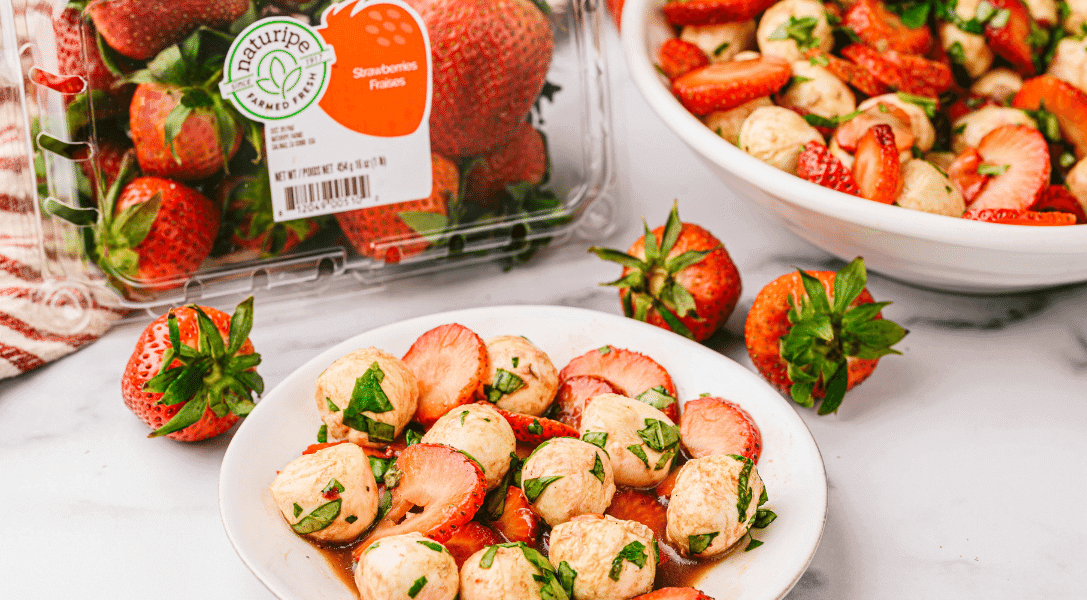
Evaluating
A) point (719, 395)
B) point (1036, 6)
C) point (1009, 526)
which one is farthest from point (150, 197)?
point (1036, 6)

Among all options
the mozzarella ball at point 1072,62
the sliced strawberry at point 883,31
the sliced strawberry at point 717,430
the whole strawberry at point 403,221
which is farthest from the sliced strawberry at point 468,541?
the mozzarella ball at point 1072,62

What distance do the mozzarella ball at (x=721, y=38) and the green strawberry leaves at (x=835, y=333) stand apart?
41cm

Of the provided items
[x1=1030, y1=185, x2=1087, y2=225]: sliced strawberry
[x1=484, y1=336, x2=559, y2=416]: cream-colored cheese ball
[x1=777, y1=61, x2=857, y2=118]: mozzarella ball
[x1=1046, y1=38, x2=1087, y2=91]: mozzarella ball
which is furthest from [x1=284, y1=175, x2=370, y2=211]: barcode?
[x1=1046, y1=38, x2=1087, y2=91]: mozzarella ball

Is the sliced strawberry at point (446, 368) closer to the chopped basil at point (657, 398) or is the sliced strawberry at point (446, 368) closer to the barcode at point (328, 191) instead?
the chopped basil at point (657, 398)

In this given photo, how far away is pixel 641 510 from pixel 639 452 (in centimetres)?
5

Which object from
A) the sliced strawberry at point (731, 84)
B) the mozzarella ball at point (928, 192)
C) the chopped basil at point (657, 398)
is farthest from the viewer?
the sliced strawberry at point (731, 84)

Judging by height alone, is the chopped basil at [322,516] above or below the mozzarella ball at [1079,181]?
below

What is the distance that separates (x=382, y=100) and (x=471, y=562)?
59cm

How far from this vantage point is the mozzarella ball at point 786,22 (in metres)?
1.10

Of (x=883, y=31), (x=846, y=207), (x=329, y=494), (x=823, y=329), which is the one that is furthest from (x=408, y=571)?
(x=883, y=31)

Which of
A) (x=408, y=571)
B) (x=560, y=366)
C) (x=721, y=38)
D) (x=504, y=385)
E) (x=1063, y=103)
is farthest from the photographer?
(x=721, y=38)

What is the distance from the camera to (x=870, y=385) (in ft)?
3.26

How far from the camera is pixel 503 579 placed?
2.03 feet

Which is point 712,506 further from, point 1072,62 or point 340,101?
point 1072,62
